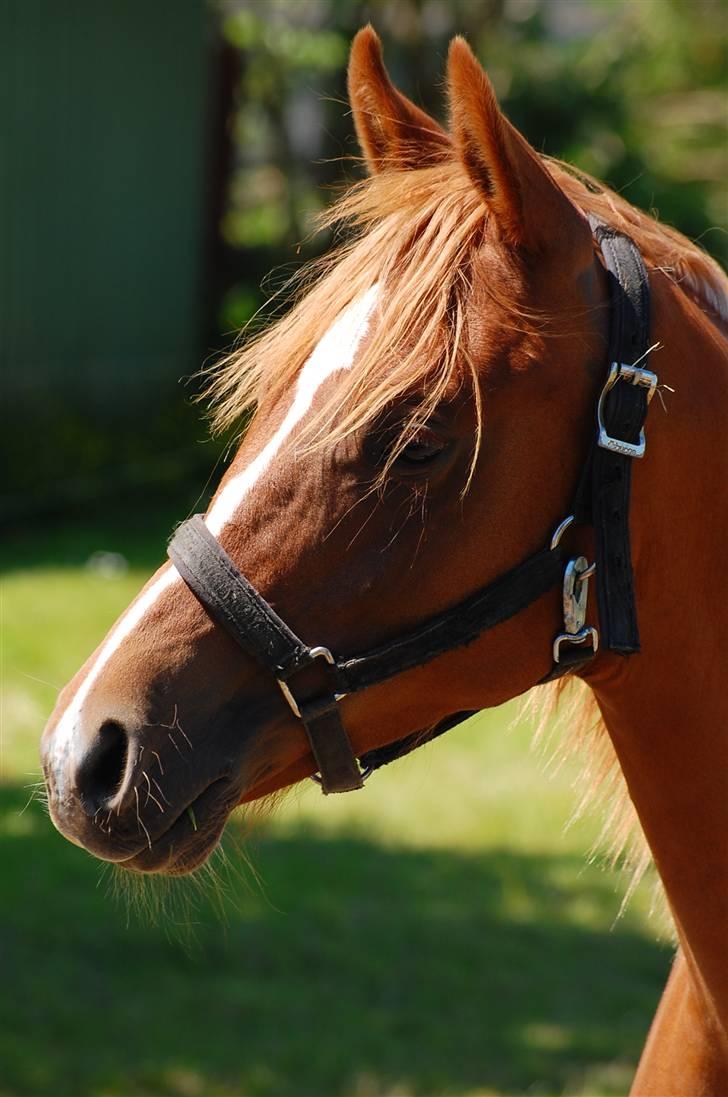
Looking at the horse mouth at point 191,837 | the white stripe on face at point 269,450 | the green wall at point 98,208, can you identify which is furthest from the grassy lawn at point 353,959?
the green wall at point 98,208

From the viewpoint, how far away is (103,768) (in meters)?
1.79

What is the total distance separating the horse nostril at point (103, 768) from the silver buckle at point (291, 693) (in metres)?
0.23

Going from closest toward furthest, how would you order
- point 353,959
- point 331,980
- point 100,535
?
1. point 331,980
2. point 353,959
3. point 100,535

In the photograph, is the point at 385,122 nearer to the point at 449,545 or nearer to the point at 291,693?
the point at 449,545

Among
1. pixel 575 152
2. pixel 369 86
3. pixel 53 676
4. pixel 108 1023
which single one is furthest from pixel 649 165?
pixel 369 86

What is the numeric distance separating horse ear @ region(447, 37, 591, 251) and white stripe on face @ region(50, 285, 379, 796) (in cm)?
22

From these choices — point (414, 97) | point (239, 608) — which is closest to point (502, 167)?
point (239, 608)

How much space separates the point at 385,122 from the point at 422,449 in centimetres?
64

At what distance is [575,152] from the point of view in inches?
425

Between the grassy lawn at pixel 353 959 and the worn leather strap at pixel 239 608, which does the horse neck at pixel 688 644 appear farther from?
the grassy lawn at pixel 353 959

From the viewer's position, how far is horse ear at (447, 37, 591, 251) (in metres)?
1.74

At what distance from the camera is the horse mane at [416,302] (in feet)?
5.98

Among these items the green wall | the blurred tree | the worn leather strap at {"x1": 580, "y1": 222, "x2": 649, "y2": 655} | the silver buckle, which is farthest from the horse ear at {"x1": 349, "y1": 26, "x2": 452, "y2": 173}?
the green wall

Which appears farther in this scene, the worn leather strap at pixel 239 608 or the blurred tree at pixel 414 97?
the blurred tree at pixel 414 97
